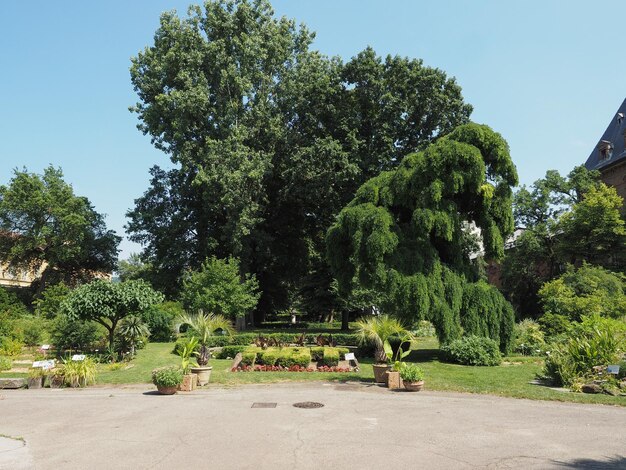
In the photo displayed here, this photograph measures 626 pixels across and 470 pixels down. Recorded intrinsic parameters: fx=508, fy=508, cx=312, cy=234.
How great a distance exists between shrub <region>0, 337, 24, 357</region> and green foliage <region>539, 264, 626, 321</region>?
90.4 feet

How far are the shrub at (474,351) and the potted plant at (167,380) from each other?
1236cm

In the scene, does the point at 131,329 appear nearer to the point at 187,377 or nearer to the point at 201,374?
the point at 201,374

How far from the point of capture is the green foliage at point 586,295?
27391 millimetres

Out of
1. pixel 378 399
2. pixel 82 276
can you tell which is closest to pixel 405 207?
pixel 378 399

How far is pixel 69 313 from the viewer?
22.0 metres

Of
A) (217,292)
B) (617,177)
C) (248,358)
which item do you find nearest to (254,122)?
(217,292)

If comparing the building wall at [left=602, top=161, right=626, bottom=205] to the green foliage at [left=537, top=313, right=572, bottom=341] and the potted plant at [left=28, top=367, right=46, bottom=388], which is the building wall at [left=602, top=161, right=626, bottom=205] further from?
the potted plant at [left=28, top=367, right=46, bottom=388]

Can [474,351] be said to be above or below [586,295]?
below

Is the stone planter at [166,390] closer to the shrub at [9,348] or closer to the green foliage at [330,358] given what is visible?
A: the green foliage at [330,358]

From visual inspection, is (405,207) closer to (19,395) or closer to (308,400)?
(308,400)

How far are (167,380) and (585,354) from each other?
1272 cm

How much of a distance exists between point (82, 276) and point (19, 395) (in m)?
42.5

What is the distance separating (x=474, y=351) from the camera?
71.1 feet

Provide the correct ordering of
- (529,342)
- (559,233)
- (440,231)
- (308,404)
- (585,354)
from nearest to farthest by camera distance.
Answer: (308,404) < (585,354) < (440,231) < (529,342) < (559,233)
